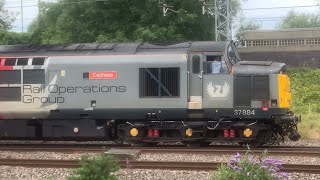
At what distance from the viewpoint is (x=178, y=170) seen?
35.1 feet

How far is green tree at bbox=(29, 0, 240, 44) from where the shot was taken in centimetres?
2912

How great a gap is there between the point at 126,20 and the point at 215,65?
52.9ft

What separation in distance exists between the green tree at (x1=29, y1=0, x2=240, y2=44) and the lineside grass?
245 inches

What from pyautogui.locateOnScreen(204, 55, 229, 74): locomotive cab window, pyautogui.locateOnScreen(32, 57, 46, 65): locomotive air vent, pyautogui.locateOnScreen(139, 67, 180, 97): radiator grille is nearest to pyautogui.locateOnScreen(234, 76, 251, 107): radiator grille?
pyautogui.locateOnScreen(204, 55, 229, 74): locomotive cab window

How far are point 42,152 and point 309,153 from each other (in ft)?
23.9

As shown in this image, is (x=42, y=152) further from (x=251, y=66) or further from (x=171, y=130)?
(x=251, y=66)

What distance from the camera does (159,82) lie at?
595 inches

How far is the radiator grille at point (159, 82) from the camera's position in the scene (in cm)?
1505

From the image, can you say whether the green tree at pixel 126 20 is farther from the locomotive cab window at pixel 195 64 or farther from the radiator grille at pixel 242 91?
the radiator grille at pixel 242 91

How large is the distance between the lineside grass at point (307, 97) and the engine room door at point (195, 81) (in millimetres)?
5936

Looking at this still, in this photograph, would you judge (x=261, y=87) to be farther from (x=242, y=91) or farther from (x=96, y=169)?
(x=96, y=169)

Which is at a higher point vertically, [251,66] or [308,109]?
[251,66]

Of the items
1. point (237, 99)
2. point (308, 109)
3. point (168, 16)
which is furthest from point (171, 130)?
point (168, 16)

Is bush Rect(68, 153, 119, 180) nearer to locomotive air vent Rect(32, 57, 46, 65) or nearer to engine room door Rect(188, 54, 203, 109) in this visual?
engine room door Rect(188, 54, 203, 109)
